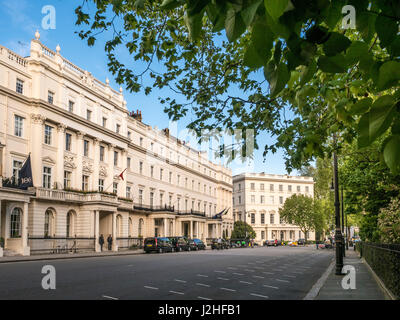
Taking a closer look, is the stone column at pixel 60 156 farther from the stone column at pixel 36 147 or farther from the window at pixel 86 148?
the window at pixel 86 148

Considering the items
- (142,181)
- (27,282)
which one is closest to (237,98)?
(27,282)

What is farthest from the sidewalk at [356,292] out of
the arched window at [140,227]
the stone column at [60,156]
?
the arched window at [140,227]

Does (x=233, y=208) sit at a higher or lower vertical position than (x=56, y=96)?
lower

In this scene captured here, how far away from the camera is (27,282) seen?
1349cm

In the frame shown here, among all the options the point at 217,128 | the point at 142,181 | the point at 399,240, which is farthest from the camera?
the point at 142,181

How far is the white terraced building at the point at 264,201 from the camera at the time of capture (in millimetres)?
104938

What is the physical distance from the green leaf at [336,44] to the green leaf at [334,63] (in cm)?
3

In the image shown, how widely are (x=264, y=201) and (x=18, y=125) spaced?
79260 millimetres

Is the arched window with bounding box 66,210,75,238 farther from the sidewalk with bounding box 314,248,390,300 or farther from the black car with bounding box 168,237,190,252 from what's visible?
the sidewalk with bounding box 314,248,390,300

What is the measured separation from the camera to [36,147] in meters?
37.0

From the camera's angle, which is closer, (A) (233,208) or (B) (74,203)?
(B) (74,203)

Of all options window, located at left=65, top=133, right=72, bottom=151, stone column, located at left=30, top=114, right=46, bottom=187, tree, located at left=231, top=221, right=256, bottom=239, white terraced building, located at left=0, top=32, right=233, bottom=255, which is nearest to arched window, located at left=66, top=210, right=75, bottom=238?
white terraced building, located at left=0, top=32, right=233, bottom=255

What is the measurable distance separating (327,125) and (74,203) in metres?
35.9

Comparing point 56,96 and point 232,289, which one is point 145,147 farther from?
point 232,289
